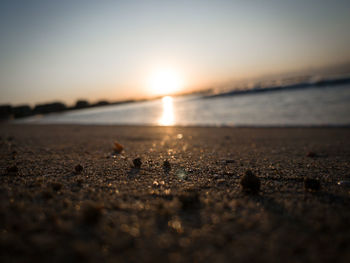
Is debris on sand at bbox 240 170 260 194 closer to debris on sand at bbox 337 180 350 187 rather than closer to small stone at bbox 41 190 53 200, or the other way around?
debris on sand at bbox 337 180 350 187

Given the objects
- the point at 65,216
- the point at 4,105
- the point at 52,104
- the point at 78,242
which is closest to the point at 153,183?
the point at 65,216

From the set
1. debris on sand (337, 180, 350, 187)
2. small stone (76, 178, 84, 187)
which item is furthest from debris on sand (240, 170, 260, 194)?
small stone (76, 178, 84, 187)

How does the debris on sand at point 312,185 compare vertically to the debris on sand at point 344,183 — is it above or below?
above

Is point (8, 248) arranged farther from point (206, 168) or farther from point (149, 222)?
point (206, 168)

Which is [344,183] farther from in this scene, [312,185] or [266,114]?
[266,114]

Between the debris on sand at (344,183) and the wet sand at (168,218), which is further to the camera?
the debris on sand at (344,183)

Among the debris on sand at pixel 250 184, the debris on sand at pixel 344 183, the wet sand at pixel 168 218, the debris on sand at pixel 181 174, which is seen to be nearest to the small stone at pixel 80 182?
the wet sand at pixel 168 218

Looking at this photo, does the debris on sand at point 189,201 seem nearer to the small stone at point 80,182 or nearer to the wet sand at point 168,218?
the wet sand at point 168,218

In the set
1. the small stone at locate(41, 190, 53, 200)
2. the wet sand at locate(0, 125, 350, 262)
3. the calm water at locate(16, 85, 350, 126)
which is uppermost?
the calm water at locate(16, 85, 350, 126)

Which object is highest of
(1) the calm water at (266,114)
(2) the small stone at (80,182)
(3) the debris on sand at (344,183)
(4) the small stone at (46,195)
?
(1) the calm water at (266,114)

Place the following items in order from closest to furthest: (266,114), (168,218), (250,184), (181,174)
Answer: (168,218)
(250,184)
(181,174)
(266,114)

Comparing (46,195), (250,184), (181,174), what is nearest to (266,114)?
(181,174)
